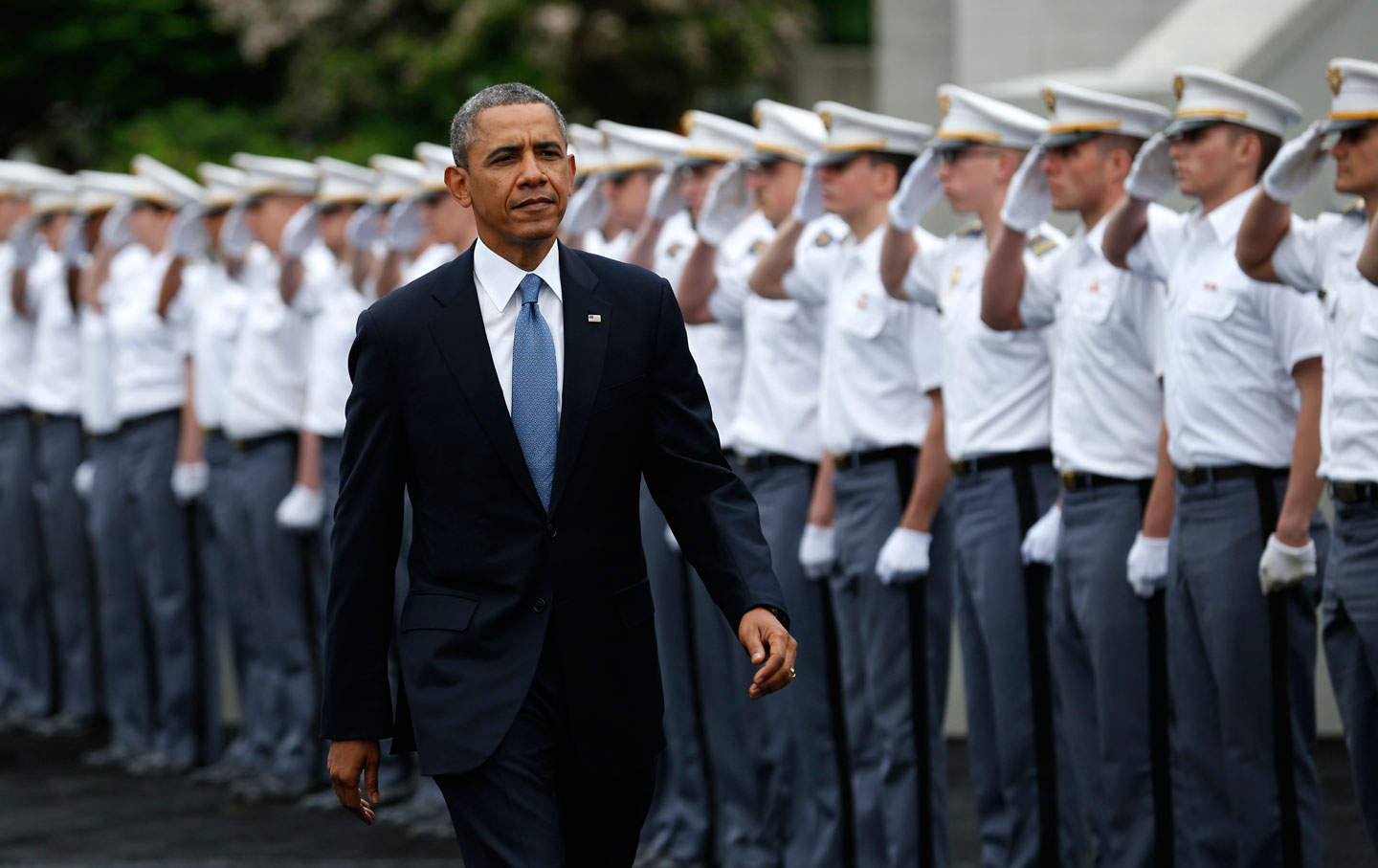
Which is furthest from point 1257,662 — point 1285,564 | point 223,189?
point 223,189

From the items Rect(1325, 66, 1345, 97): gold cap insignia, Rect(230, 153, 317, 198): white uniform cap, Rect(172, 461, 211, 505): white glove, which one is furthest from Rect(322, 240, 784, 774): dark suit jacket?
Rect(172, 461, 211, 505): white glove

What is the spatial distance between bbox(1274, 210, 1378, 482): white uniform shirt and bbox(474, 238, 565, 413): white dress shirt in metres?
1.86

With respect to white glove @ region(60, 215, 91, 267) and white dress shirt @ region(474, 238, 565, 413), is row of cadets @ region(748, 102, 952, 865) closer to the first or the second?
white dress shirt @ region(474, 238, 565, 413)

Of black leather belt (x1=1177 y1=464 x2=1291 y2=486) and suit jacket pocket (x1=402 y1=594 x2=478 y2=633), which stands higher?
black leather belt (x1=1177 y1=464 x2=1291 y2=486)

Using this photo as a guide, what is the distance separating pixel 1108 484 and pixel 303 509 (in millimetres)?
4014

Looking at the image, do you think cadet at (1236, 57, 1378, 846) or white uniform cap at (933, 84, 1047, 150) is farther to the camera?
white uniform cap at (933, 84, 1047, 150)

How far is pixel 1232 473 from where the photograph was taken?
17.5 feet

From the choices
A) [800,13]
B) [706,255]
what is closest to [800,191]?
[706,255]

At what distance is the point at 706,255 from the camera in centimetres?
722

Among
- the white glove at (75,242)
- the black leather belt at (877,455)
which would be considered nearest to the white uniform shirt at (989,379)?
the black leather belt at (877,455)

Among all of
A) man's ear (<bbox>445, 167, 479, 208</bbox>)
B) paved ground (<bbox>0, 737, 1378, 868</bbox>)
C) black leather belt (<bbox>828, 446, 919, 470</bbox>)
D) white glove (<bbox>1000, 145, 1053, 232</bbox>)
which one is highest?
white glove (<bbox>1000, 145, 1053, 232</bbox>)

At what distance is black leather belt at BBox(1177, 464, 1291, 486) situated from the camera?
17.5ft

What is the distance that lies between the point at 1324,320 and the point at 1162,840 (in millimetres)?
1425

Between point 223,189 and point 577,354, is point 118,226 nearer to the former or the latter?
point 223,189
